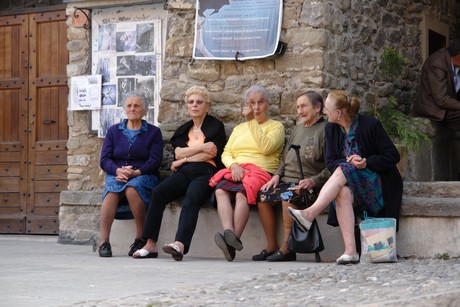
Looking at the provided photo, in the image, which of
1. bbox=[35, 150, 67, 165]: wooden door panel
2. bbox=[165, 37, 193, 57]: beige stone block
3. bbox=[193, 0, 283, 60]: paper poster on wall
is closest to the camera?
bbox=[193, 0, 283, 60]: paper poster on wall

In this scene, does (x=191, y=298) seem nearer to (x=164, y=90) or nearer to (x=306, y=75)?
(x=306, y=75)

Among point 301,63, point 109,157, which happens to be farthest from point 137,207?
point 301,63

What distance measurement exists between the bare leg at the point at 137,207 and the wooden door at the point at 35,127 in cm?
252

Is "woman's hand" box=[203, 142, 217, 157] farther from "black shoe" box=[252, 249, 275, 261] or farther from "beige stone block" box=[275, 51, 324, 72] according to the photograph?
"black shoe" box=[252, 249, 275, 261]

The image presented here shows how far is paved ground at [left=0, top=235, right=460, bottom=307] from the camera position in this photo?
5.34 m

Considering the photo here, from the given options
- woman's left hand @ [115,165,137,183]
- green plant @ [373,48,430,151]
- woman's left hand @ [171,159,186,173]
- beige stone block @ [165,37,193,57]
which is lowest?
woman's left hand @ [115,165,137,183]

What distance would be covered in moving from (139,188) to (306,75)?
5.47 feet

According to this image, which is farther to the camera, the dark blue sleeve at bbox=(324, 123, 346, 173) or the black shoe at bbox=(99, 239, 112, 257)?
the black shoe at bbox=(99, 239, 112, 257)

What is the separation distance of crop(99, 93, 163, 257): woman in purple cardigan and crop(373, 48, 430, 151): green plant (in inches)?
77.5

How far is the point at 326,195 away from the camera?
7418 mm

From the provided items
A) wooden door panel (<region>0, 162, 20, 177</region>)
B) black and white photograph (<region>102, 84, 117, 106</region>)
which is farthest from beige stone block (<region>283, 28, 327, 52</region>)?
wooden door panel (<region>0, 162, 20, 177</region>)

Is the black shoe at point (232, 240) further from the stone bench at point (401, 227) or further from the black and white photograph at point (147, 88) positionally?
the black and white photograph at point (147, 88)

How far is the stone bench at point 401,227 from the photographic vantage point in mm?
7625

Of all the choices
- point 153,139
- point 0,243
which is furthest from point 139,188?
point 0,243
